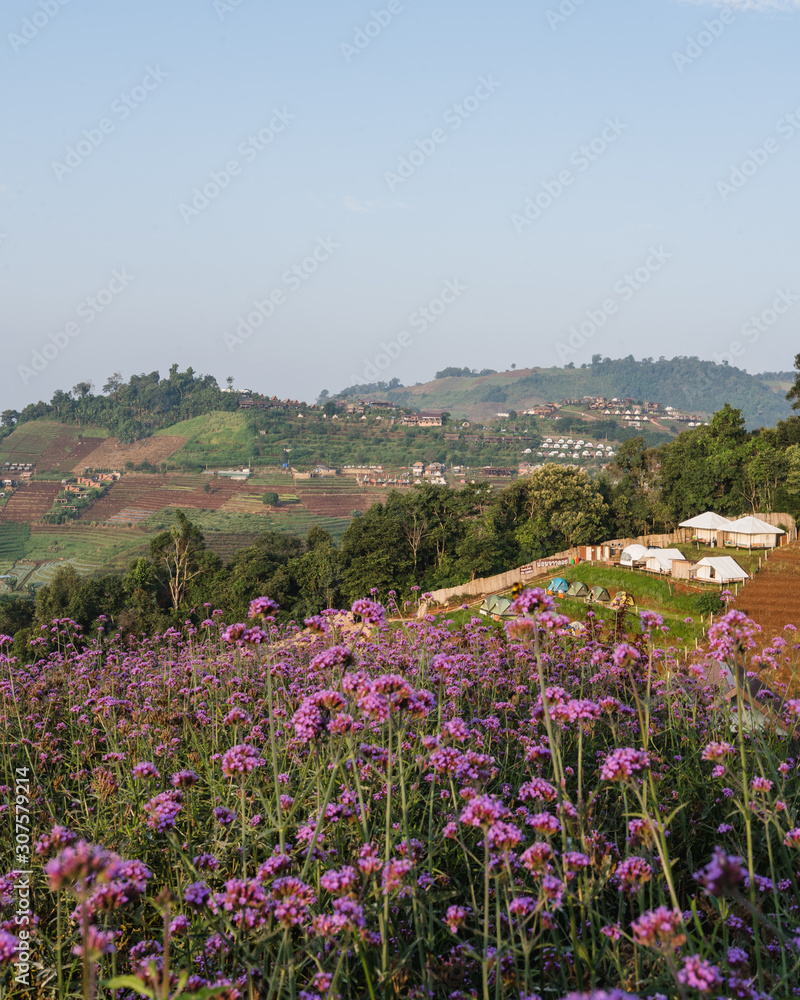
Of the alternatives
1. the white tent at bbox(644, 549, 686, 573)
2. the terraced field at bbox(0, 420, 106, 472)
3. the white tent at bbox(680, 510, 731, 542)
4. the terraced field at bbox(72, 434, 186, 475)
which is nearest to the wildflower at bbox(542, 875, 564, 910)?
the white tent at bbox(644, 549, 686, 573)

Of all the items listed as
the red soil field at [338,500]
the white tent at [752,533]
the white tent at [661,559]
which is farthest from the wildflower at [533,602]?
the red soil field at [338,500]

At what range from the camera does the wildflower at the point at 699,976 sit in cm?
158

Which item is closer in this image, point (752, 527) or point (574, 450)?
point (752, 527)

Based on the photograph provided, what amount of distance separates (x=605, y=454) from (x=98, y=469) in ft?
398

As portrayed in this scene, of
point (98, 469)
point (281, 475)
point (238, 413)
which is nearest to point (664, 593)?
point (281, 475)

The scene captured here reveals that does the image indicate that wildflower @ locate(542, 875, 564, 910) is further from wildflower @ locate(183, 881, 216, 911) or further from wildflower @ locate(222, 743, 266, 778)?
wildflower @ locate(222, 743, 266, 778)

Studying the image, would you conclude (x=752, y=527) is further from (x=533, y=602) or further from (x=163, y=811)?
(x=163, y=811)

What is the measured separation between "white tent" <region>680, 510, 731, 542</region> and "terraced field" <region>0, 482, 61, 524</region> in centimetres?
11696

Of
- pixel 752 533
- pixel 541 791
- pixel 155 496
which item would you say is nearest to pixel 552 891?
pixel 541 791

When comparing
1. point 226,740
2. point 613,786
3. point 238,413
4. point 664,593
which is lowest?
point 664,593

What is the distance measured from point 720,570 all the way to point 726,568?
1.20ft

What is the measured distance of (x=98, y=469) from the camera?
155m

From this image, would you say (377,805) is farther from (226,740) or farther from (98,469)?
(98,469)

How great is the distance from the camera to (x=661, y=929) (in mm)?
1736
